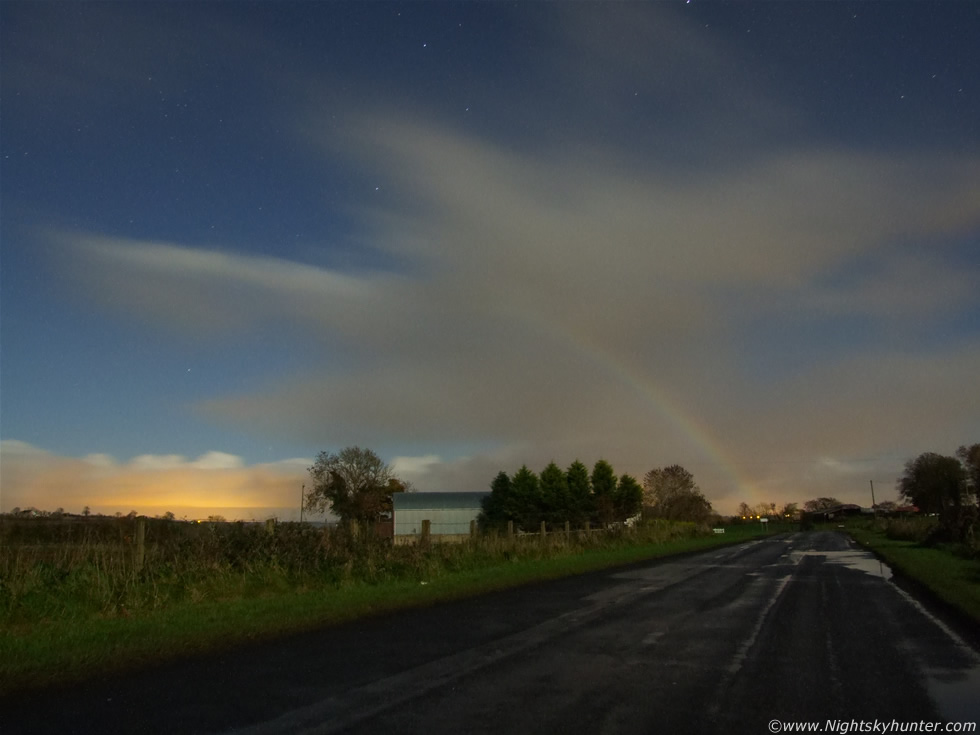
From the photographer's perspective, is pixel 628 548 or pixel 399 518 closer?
pixel 628 548

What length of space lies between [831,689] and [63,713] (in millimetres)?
7900

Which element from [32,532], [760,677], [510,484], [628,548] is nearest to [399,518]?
[510,484]

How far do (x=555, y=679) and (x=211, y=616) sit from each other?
696 cm

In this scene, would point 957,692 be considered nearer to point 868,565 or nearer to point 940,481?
point 868,565

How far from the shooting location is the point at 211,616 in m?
12.9

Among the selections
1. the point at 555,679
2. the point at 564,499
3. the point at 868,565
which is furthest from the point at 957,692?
the point at 564,499

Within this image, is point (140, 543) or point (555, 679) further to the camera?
point (140, 543)

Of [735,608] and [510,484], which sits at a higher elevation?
[510,484]

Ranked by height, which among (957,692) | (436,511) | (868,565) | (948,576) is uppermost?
(436,511)

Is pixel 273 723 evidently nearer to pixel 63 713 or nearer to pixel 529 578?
pixel 63 713

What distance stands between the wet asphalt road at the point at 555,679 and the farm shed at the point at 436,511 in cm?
7067

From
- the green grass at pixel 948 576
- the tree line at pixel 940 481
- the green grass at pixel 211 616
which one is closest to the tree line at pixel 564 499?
the tree line at pixel 940 481

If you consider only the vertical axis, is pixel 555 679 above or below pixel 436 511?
below

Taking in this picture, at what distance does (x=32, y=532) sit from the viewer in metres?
26.2
